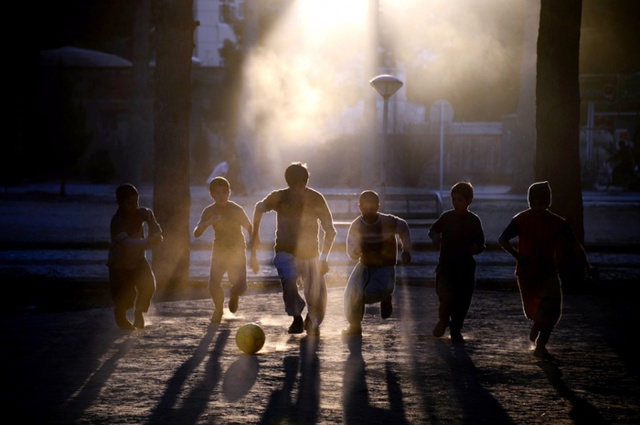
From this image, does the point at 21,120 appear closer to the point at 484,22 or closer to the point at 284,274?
the point at 484,22

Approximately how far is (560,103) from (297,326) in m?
5.85

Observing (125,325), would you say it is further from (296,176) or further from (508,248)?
(508,248)

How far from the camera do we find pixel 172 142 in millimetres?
14547

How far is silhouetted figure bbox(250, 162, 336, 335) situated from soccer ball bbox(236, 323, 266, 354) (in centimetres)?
125

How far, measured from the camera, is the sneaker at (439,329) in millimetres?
10344

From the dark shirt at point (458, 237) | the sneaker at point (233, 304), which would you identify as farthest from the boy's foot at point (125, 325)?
Result: the dark shirt at point (458, 237)

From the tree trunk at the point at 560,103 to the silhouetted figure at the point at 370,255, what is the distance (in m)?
5.01

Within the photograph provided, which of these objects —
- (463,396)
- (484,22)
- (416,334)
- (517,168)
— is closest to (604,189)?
(517,168)

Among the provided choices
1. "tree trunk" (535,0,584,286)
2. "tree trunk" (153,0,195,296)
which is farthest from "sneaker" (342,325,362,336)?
"tree trunk" (535,0,584,286)

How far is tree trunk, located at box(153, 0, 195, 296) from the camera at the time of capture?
1436 cm

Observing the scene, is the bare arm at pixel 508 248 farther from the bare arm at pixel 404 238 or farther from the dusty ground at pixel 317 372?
the bare arm at pixel 404 238

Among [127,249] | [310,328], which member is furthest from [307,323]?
[127,249]

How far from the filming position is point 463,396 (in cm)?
783

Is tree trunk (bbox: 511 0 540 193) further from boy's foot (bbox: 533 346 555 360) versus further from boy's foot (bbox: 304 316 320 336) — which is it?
boy's foot (bbox: 533 346 555 360)
